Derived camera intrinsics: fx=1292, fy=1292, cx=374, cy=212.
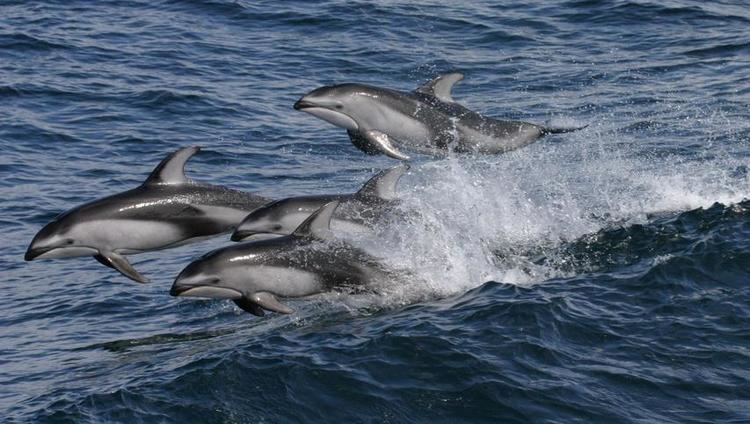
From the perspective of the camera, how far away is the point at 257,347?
11156 mm

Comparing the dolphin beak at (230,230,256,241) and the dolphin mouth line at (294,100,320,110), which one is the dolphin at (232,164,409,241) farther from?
the dolphin mouth line at (294,100,320,110)

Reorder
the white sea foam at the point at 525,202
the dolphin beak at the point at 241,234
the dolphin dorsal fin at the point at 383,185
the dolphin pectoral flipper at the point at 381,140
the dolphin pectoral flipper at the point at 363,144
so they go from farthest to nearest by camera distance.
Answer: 1. the dolphin pectoral flipper at the point at 363,144
2. the dolphin pectoral flipper at the point at 381,140
3. the white sea foam at the point at 525,202
4. the dolphin dorsal fin at the point at 383,185
5. the dolphin beak at the point at 241,234

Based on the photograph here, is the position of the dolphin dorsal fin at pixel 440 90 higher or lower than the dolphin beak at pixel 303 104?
higher

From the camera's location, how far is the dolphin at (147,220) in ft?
40.9

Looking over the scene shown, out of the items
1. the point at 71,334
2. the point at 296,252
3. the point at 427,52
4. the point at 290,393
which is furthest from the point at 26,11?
the point at 290,393

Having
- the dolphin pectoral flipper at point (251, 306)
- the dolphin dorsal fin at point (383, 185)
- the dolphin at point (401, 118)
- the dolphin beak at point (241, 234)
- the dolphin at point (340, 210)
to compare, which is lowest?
the dolphin pectoral flipper at point (251, 306)

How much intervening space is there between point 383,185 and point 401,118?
3.86 feet

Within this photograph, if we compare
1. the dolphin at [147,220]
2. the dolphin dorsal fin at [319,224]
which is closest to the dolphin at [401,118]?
the dolphin at [147,220]

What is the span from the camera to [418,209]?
13242 millimetres

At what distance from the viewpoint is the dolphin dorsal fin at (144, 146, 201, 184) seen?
1232 centimetres

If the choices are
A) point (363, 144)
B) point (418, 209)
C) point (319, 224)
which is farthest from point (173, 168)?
point (418, 209)

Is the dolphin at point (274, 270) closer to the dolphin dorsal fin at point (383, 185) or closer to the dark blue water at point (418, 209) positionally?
the dark blue water at point (418, 209)

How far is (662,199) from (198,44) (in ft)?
43.1

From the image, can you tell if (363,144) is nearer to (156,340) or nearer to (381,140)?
(381,140)
